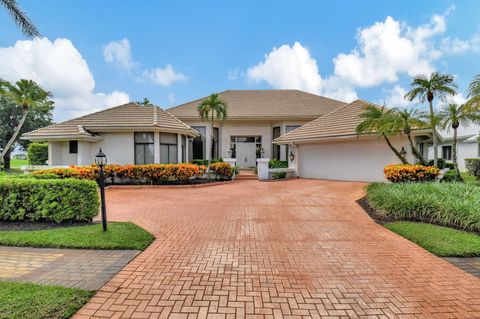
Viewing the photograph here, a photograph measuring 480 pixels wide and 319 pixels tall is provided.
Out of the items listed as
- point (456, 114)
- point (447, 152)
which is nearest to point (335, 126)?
point (456, 114)

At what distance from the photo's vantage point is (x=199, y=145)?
19.8 m

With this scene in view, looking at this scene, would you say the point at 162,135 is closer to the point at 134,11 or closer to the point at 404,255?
the point at 134,11

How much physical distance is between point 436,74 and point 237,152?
13.8 metres

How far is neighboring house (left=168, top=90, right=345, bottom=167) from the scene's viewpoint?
19.6 meters

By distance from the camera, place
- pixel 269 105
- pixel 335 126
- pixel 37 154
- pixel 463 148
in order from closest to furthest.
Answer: pixel 335 126 → pixel 37 154 → pixel 269 105 → pixel 463 148

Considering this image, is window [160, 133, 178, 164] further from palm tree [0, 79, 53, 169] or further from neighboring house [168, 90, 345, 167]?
palm tree [0, 79, 53, 169]

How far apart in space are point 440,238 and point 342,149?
33.6 feet

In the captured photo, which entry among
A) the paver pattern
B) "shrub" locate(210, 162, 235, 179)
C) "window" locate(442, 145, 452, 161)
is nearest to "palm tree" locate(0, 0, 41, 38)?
the paver pattern

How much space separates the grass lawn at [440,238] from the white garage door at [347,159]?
8.19 metres

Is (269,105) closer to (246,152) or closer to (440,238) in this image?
(246,152)

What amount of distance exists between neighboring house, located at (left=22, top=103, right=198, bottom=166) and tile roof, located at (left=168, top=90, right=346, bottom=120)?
523 cm

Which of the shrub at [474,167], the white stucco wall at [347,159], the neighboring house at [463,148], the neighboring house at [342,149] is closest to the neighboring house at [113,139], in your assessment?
the neighboring house at [342,149]

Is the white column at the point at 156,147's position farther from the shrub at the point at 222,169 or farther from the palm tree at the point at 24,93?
the palm tree at the point at 24,93

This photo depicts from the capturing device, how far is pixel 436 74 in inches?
390
